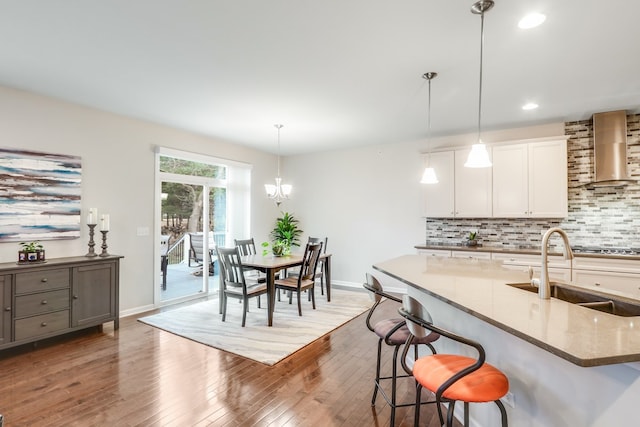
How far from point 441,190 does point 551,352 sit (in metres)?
4.31

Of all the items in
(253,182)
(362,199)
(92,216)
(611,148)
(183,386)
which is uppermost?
(611,148)

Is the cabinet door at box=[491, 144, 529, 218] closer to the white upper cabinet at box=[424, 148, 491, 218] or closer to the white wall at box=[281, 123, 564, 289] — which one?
the white upper cabinet at box=[424, 148, 491, 218]

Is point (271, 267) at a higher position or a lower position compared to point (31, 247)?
lower

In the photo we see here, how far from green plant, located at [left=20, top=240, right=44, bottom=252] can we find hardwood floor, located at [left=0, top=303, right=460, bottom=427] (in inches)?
39.8

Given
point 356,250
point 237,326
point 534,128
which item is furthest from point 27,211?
point 534,128

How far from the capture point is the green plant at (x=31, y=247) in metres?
3.31

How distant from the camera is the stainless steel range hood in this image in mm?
4023

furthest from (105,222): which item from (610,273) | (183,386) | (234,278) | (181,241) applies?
(610,273)

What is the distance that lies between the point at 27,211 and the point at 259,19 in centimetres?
331

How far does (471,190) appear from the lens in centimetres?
486

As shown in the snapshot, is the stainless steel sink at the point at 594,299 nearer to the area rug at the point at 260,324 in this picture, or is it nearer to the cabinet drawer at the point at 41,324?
the area rug at the point at 260,324

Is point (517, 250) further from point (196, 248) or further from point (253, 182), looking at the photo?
point (196, 248)

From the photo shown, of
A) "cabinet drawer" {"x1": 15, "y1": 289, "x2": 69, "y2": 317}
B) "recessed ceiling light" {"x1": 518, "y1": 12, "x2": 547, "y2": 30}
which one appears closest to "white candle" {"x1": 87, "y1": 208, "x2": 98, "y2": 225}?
"cabinet drawer" {"x1": 15, "y1": 289, "x2": 69, "y2": 317}

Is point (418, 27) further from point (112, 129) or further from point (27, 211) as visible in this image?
point (27, 211)
